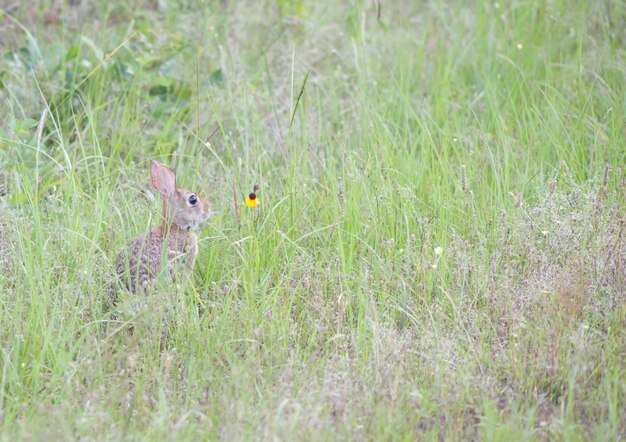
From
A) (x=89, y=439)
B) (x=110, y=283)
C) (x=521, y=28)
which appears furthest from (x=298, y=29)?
(x=89, y=439)

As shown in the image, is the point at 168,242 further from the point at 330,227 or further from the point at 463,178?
the point at 463,178

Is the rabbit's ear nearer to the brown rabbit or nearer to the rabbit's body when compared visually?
the brown rabbit

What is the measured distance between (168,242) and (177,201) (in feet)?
1.21

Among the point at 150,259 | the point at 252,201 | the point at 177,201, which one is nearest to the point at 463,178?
the point at 252,201

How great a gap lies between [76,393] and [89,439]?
369 millimetres

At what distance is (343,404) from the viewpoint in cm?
318

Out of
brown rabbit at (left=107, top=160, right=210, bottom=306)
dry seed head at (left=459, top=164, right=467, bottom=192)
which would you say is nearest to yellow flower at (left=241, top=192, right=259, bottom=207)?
brown rabbit at (left=107, top=160, right=210, bottom=306)

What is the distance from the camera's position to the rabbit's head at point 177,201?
443 cm

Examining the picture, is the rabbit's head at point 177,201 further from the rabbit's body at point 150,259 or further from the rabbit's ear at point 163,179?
the rabbit's body at point 150,259

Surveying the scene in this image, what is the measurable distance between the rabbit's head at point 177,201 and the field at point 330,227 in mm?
131

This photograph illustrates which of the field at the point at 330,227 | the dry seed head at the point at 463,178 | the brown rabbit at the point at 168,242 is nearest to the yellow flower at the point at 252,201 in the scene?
the field at the point at 330,227

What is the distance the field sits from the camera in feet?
10.8

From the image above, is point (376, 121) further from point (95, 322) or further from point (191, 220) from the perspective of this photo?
point (95, 322)

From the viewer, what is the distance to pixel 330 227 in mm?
4305
